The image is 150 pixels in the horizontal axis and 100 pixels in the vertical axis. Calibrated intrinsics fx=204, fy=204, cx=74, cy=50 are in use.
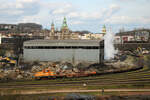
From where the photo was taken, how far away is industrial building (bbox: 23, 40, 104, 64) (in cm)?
5084

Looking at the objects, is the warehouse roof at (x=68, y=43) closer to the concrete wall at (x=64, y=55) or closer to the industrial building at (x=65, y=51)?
the industrial building at (x=65, y=51)

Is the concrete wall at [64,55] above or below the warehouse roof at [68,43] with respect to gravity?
below

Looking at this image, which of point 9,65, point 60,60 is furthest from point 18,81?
point 60,60

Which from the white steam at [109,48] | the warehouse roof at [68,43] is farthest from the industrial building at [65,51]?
the white steam at [109,48]

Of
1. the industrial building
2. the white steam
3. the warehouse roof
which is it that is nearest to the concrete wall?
the industrial building

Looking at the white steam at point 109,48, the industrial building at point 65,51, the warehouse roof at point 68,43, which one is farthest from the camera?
the white steam at point 109,48

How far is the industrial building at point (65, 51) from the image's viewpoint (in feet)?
167

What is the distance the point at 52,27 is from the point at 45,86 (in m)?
122

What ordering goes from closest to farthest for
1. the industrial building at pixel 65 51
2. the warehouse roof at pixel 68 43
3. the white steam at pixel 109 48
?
the industrial building at pixel 65 51 < the warehouse roof at pixel 68 43 < the white steam at pixel 109 48

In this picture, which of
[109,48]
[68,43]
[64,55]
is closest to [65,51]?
[64,55]

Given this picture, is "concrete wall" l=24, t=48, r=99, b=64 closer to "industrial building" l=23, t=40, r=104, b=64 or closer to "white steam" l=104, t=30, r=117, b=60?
"industrial building" l=23, t=40, r=104, b=64

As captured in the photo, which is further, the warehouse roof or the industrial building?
the warehouse roof

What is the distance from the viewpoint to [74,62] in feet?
169

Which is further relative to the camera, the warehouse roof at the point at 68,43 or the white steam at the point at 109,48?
the white steam at the point at 109,48
